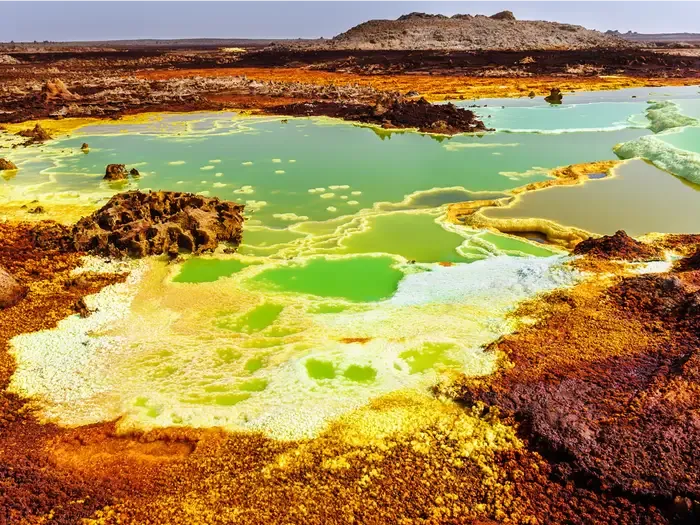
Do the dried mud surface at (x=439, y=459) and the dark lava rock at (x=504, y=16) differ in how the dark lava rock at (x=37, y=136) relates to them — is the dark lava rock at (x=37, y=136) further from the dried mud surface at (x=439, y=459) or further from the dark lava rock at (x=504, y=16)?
the dark lava rock at (x=504, y=16)

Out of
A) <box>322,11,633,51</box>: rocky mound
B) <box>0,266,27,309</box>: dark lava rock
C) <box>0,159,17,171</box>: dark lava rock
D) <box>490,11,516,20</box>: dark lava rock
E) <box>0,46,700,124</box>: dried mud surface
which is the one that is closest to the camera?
<box>0,266,27,309</box>: dark lava rock

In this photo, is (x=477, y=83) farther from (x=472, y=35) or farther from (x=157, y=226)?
(x=472, y=35)

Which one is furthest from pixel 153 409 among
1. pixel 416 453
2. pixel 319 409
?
pixel 416 453

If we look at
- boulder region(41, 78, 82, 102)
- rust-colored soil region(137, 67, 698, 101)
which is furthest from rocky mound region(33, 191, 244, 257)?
boulder region(41, 78, 82, 102)

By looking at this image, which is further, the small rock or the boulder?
the boulder

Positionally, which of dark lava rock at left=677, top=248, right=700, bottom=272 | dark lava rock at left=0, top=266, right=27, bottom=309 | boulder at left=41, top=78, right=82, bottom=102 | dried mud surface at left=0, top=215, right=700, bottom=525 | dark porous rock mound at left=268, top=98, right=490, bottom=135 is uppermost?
boulder at left=41, top=78, right=82, bottom=102

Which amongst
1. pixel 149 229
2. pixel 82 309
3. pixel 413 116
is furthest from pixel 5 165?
pixel 413 116

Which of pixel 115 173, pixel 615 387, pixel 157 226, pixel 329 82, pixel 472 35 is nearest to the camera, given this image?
pixel 615 387

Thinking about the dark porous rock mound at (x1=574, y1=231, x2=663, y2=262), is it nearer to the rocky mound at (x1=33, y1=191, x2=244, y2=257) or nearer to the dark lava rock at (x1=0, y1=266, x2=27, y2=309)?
the rocky mound at (x1=33, y1=191, x2=244, y2=257)
